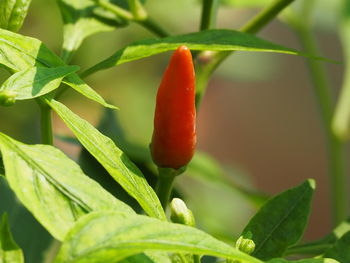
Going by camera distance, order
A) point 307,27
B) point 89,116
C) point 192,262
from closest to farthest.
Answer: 1. point 192,262
2. point 307,27
3. point 89,116

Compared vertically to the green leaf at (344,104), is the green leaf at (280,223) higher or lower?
higher

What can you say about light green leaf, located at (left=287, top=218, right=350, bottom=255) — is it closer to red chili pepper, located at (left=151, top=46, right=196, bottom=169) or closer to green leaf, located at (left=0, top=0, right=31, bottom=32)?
red chili pepper, located at (left=151, top=46, right=196, bottom=169)

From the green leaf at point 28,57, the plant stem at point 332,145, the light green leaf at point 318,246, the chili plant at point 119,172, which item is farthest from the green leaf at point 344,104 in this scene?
the green leaf at point 28,57

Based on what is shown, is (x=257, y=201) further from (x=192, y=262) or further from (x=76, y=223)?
(x=76, y=223)

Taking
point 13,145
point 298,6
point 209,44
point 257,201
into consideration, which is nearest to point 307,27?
point 298,6

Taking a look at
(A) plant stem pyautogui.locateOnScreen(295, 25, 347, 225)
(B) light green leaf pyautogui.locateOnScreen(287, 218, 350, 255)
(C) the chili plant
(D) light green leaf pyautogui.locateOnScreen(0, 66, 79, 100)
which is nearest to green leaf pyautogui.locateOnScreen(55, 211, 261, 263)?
(C) the chili plant

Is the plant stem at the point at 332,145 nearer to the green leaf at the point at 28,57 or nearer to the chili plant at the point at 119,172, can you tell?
the chili plant at the point at 119,172
